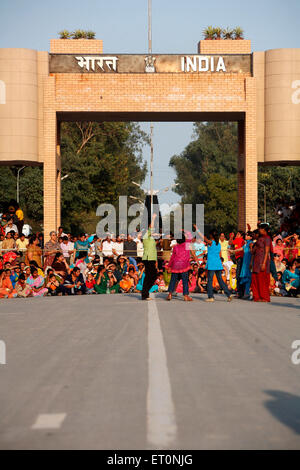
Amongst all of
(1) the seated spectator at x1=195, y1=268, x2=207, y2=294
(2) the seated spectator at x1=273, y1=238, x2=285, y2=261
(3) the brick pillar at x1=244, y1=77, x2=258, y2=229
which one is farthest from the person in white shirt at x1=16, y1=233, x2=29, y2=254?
(3) the brick pillar at x1=244, y1=77, x2=258, y2=229

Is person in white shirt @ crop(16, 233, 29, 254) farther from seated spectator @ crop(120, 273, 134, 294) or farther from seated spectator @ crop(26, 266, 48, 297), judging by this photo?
seated spectator @ crop(120, 273, 134, 294)

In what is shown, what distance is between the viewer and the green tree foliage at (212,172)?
105375 millimetres

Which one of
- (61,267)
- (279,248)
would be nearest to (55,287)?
(61,267)

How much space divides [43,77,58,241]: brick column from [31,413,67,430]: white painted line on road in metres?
27.8

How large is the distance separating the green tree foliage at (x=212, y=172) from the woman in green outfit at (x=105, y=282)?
252 feet

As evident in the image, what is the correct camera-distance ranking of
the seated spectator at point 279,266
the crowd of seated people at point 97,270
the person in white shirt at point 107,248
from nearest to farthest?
1. the crowd of seated people at point 97,270
2. the seated spectator at point 279,266
3. the person in white shirt at point 107,248

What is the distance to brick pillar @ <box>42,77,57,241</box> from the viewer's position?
34.0 m

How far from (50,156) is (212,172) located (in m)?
89.2

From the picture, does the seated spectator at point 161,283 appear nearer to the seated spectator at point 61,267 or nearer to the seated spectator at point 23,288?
the seated spectator at point 61,267

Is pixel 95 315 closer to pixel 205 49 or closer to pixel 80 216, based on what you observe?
pixel 205 49

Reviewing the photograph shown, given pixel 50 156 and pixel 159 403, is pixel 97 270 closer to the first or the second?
pixel 50 156

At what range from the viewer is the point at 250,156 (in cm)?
3484

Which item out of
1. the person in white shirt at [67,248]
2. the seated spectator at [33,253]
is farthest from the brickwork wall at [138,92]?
the seated spectator at [33,253]

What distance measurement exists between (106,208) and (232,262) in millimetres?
48297
